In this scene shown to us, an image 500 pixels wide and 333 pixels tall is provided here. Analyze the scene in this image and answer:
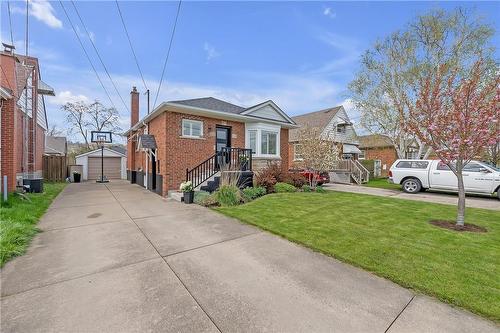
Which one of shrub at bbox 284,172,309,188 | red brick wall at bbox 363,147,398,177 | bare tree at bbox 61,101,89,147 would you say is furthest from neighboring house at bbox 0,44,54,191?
red brick wall at bbox 363,147,398,177

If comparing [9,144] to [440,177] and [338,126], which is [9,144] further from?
[338,126]

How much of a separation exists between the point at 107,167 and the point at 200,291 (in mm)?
23943

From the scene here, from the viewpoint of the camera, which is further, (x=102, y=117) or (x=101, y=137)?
(x=102, y=117)

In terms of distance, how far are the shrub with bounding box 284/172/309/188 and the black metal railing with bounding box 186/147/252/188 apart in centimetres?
200

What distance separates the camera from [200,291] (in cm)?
274

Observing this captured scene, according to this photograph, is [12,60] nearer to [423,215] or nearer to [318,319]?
[318,319]

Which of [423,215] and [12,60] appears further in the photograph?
[12,60]

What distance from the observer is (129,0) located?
25.7ft

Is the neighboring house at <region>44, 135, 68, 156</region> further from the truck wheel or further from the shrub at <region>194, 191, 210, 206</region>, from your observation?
the truck wheel

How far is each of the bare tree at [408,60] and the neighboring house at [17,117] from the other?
17.7 m

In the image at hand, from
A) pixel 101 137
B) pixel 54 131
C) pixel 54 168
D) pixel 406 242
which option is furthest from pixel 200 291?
pixel 54 131

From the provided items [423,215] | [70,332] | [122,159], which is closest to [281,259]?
[70,332]

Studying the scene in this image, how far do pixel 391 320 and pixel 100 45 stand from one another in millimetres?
13092

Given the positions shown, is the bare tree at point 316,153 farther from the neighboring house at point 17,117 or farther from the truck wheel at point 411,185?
the neighboring house at point 17,117
